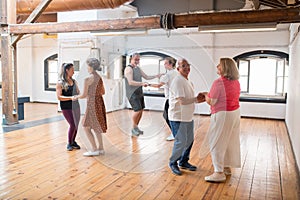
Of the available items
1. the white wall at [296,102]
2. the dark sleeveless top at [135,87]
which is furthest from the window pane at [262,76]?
the dark sleeveless top at [135,87]

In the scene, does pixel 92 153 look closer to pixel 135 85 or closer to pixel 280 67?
pixel 135 85

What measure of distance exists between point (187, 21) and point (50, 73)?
7.81 meters

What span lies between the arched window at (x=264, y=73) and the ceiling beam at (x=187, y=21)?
4654 mm

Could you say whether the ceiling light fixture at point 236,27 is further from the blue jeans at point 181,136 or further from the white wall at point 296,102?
the blue jeans at point 181,136

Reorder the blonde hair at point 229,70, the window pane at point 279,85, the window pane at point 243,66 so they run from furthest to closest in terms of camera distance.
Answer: the window pane at point 243,66 → the window pane at point 279,85 → the blonde hair at point 229,70

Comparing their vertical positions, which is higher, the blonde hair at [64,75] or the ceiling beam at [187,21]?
the ceiling beam at [187,21]

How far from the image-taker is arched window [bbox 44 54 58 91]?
10.4 m

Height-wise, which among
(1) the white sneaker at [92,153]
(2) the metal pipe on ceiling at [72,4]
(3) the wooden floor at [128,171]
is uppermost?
(2) the metal pipe on ceiling at [72,4]

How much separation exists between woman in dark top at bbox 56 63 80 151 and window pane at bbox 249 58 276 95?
549 cm

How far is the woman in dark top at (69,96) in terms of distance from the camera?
4242 mm

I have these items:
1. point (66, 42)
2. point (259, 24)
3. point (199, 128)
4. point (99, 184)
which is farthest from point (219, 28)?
point (66, 42)

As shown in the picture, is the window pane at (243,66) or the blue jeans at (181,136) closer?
the blue jeans at (181,136)

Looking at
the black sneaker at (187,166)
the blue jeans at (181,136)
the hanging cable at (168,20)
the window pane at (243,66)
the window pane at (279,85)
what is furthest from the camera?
the window pane at (243,66)

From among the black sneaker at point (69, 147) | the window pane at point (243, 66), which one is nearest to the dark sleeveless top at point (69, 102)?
the black sneaker at point (69, 147)
